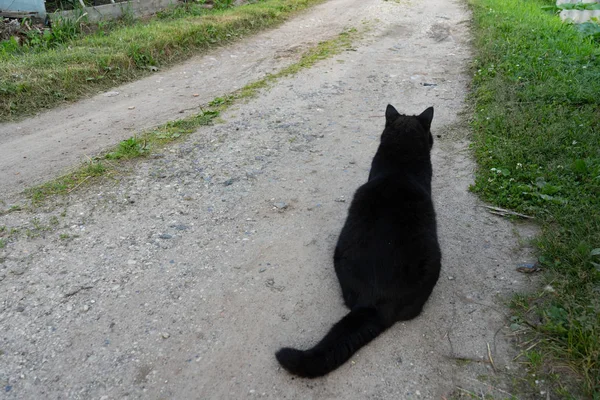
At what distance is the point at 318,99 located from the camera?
713cm

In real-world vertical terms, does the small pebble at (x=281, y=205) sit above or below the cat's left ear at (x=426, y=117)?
below

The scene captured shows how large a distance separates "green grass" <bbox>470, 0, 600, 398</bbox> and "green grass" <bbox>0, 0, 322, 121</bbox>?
607 centimetres

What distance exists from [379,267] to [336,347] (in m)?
0.63

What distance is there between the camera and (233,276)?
3604mm

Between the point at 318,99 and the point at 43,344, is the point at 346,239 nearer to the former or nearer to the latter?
the point at 43,344

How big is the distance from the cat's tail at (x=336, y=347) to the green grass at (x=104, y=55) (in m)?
6.67

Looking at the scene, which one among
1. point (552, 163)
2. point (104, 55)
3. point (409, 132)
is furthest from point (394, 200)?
point (104, 55)

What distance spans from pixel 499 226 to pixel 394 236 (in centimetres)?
153

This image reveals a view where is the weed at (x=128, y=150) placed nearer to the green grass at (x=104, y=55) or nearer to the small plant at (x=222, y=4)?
the green grass at (x=104, y=55)

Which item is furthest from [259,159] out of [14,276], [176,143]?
[14,276]

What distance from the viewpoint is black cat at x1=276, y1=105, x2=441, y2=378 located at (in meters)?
2.72

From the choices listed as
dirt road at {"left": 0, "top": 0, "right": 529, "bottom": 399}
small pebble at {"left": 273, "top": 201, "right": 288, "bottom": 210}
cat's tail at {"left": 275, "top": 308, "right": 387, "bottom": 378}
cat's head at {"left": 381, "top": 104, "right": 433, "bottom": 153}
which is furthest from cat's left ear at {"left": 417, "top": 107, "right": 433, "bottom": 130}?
cat's tail at {"left": 275, "top": 308, "right": 387, "bottom": 378}

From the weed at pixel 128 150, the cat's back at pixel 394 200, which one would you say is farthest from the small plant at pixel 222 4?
the cat's back at pixel 394 200

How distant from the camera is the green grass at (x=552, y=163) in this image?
2750 mm
